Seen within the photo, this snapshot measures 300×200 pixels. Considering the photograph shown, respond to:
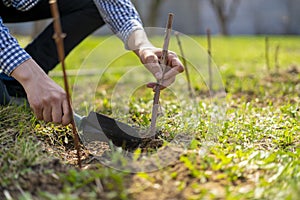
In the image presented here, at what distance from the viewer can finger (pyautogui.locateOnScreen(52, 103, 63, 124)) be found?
5.28 ft

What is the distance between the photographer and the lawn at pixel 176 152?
1310mm

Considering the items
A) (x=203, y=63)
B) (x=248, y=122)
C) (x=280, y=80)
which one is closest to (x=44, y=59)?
(x=248, y=122)

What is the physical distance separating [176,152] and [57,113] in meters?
0.48

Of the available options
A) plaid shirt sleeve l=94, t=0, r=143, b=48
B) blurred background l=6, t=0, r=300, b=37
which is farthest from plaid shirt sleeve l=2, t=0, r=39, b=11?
blurred background l=6, t=0, r=300, b=37

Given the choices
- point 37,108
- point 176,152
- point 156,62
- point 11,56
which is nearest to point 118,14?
point 156,62

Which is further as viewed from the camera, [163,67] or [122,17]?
[122,17]

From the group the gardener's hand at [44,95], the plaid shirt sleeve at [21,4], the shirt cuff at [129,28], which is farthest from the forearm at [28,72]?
the plaid shirt sleeve at [21,4]

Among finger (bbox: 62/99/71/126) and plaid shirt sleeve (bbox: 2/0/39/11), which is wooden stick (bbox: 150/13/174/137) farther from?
plaid shirt sleeve (bbox: 2/0/39/11)

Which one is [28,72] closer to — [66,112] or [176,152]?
[66,112]

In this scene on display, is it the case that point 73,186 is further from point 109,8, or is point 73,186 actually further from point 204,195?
point 109,8

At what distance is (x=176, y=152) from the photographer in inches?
59.4

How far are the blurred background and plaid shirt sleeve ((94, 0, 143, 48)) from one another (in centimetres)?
1326

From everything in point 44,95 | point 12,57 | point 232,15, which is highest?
point 12,57

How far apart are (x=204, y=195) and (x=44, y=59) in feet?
5.92
